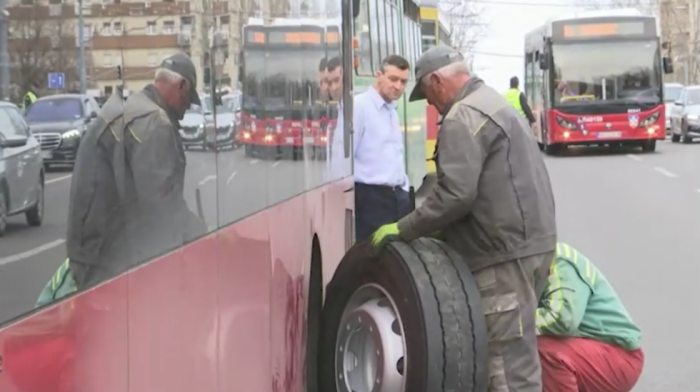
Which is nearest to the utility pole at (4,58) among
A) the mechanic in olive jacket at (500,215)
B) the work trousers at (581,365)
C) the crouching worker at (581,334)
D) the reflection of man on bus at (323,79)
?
the mechanic in olive jacket at (500,215)

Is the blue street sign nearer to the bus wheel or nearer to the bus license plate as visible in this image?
the bus wheel

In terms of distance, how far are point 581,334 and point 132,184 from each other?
10.1 ft

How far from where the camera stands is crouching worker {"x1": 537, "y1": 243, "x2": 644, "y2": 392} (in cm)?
526

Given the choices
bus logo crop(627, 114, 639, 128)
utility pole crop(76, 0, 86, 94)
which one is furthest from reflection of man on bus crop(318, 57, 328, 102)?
bus logo crop(627, 114, 639, 128)

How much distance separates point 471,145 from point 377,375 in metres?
1.09

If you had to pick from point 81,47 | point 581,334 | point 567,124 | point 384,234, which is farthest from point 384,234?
point 567,124

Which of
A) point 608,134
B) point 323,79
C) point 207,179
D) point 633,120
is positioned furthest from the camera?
point 608,134

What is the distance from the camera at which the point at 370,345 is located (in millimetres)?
5422

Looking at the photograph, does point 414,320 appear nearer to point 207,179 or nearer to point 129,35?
point 207,179

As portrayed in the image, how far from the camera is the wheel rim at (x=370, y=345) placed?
5141 millimetres

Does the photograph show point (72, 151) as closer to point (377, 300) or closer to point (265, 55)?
point (265, 55)

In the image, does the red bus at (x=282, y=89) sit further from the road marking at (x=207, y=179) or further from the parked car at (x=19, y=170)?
the parked car at (x=19, y=170)

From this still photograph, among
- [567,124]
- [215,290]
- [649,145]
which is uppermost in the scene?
[215,290]

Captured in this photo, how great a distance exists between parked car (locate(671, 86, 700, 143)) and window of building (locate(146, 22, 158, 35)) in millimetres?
34447
